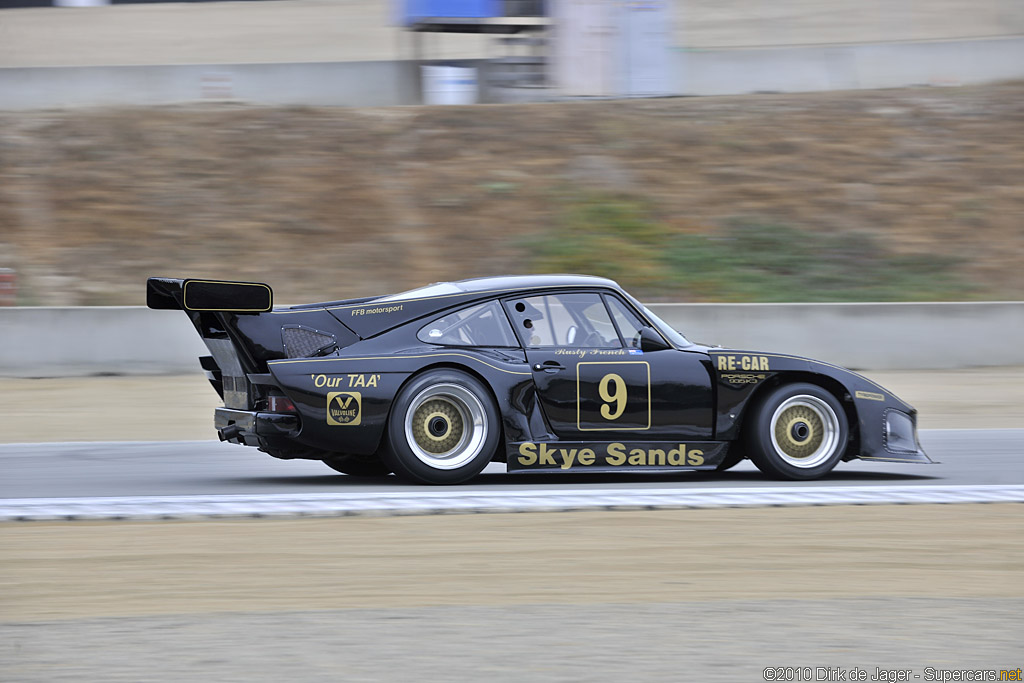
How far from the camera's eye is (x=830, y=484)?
7.92 meters

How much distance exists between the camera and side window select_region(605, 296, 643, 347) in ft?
25.9

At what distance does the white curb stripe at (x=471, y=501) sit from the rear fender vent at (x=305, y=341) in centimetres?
88

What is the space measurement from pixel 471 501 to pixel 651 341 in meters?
1.67

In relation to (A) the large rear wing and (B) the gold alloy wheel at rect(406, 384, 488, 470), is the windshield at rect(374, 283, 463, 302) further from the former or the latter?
(A) the large rear wing

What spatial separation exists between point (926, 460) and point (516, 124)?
18.7 m

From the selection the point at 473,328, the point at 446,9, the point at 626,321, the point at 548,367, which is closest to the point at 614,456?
the point at 548,367

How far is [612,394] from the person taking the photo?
304 inches

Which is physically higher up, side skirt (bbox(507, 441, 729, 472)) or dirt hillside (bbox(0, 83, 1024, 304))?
dirt hillside (bbox(0, 83, 1024, 304))

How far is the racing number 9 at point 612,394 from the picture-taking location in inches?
304

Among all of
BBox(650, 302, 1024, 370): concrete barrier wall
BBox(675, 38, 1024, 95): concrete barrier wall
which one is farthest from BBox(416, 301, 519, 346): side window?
BBox(675, 38, 1024, 95): concrete barrier wall

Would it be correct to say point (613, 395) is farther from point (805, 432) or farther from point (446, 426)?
point (805, 432)

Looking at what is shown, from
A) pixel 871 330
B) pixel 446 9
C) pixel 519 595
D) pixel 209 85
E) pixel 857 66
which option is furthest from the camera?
pixel 857 66

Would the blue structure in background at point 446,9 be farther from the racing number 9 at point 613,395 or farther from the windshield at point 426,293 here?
the racing number 9 at point 613,395

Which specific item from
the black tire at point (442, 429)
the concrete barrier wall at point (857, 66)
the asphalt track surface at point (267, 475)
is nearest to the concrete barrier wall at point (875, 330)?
the asphalt track surface at point (267, 475)
